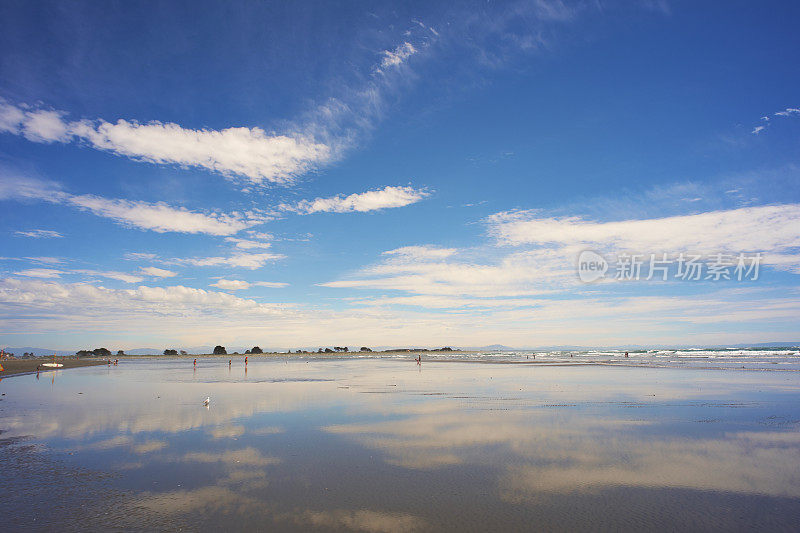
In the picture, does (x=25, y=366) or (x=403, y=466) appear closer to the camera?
(x=403, y=466)

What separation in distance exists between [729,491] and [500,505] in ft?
19.3

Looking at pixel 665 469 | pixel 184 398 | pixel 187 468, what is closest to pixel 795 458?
pixel 665 469

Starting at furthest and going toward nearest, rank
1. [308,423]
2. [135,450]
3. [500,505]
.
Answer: [308,423] → [135,450] → [500,505]

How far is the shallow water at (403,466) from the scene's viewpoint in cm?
905

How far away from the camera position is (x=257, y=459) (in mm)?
13258

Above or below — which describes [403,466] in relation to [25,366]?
below

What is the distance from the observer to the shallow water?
905 cm

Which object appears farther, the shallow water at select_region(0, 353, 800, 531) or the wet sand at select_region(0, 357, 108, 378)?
the wet sand at select_region(0, 357, 108, 378)

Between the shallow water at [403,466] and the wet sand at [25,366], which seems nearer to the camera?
the shallow water at [403,466]

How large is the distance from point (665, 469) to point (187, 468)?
13606 mm

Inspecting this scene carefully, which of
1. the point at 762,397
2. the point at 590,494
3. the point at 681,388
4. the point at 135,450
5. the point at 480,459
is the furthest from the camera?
the point at 681,388

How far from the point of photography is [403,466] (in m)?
12.6

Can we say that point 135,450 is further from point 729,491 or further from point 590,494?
point 729,491

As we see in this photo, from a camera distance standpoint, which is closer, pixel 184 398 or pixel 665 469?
pixel 665 469
